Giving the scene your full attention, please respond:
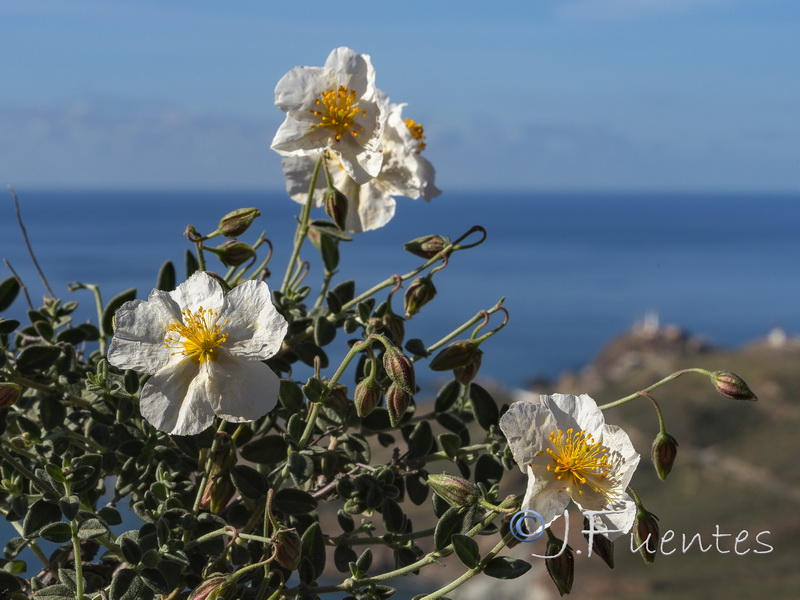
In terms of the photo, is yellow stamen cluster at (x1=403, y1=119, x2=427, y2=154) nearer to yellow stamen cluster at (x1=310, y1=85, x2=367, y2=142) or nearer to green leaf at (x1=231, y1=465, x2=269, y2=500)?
yellow stamen cluster at (x1=310, y1=85, x2=367, y2=142)

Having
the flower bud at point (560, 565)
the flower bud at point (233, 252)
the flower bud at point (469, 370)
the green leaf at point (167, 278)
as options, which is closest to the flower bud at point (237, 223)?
the flower bud at point (233, 252)

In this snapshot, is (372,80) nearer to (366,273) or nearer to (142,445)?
(142,445)

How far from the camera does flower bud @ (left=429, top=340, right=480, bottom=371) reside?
1275mm

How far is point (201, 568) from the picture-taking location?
120 cm

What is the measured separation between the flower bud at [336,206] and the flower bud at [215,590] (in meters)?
0.54

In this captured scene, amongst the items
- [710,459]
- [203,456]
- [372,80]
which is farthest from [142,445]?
[710,459]

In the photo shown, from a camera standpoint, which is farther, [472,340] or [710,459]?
[710,459]

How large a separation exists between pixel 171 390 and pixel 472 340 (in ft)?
1.35

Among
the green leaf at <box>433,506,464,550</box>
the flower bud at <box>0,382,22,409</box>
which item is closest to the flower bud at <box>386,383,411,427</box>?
the green leaf at <box>433,506,464,550</box>

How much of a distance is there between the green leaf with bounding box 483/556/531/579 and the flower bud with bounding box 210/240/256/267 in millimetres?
545

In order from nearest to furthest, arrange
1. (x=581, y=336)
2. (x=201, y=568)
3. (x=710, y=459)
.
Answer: (x=201, y=568) < (x=710, y=459) < (x=581, y=336)

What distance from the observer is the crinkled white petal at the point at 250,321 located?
1.09 meters

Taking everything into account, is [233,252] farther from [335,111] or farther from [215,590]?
[215,590]

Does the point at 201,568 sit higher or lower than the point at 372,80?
lower
